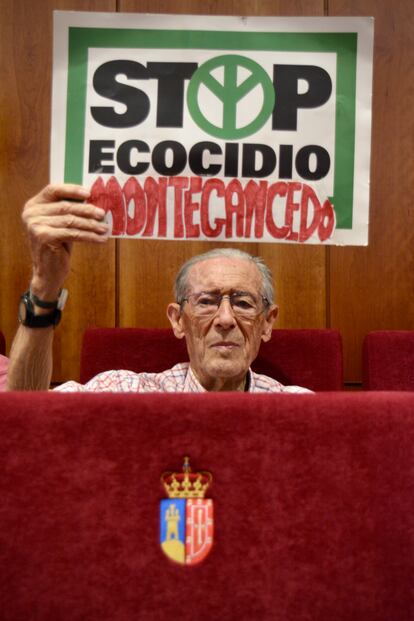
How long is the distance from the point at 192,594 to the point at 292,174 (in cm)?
79

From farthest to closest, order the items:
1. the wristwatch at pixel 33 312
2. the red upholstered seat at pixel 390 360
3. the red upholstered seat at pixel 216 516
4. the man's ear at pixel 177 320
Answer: the red upholstered seat at pixel 390 360
the man's ear at pixel 177 320
the wristwatch at pixel 33 312
the red upholstered seat at pixel 216 516

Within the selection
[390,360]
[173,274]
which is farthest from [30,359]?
[390,360]

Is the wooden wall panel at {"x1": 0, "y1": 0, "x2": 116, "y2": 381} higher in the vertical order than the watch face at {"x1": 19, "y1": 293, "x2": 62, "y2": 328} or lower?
higher

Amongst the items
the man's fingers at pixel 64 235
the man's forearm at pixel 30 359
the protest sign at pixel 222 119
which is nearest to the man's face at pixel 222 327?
the protest sign at pixel 222 119

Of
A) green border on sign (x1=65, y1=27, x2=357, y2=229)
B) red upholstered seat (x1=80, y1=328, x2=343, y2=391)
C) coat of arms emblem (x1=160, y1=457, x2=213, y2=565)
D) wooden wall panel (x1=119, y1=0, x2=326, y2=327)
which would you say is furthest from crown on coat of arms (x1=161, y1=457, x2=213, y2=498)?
wooden wall panel (x1=119, y1=0, x2=326, y2=327)

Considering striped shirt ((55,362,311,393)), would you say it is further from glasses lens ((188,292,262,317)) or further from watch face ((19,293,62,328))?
watch face ((19,293,62,328))

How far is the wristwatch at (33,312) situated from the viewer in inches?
39.2

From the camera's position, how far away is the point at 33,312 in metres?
1.01

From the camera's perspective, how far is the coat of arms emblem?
58 cm

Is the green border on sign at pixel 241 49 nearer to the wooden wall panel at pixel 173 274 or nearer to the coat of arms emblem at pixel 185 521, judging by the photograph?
the coat of arms emblem at pixel 185 521

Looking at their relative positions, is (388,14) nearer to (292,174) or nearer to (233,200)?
(292,174)

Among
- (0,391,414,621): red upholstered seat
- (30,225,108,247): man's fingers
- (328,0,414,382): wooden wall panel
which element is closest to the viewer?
(0,391,414,621): red upholstered seat

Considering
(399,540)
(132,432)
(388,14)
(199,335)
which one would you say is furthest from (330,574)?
(388,14)

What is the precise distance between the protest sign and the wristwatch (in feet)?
0.68
